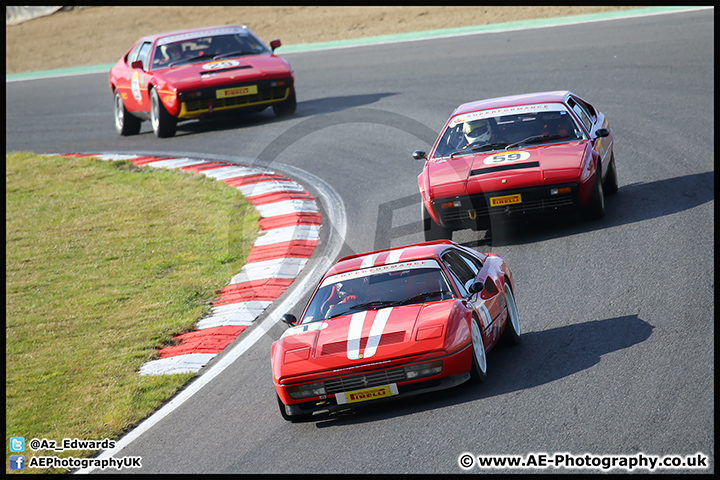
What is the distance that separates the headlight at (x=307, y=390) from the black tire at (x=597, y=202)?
4776 mm

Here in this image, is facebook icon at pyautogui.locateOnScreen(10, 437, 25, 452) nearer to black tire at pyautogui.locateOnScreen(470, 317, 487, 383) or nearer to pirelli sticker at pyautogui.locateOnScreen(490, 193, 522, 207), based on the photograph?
black tire at pyautogui.locateOnScreen(470, 317, 487, 383)

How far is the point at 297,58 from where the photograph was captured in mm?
24469

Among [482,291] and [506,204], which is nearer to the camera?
[482,291]

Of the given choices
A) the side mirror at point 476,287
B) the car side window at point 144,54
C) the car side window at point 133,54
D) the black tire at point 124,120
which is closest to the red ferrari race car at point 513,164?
the side mirror at point 476,287

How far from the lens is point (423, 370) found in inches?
254

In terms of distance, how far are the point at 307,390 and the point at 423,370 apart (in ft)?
2.80

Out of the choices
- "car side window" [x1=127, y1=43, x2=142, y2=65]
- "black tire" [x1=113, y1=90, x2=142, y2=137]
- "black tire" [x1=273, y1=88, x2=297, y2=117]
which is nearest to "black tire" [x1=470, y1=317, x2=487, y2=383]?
"black tire" [x1=273, y1=88, x2=297, y2=117]

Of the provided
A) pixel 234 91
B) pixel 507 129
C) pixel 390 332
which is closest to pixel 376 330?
pixel 390 332

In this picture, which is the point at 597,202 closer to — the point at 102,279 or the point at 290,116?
the point at 102,279

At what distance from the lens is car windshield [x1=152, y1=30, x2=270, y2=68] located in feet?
55.5

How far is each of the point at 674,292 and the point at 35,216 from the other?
9.85 m

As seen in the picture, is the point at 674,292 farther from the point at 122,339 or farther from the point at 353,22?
the point at 353,22

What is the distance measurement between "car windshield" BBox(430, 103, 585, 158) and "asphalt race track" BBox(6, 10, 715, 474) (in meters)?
1.00

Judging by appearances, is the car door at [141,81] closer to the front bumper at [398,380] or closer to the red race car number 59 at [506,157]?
the red race car number 59 at [506,157]
